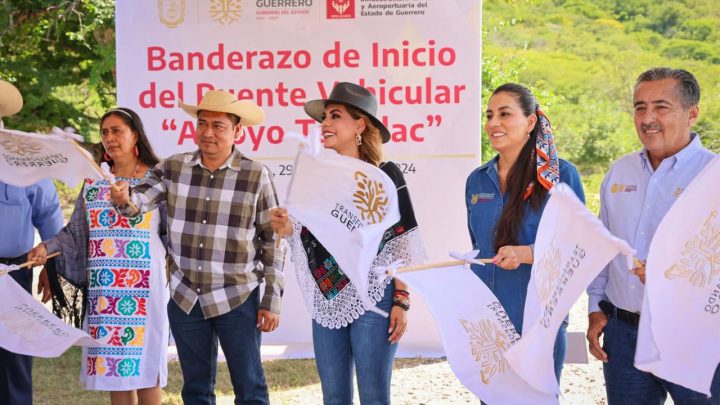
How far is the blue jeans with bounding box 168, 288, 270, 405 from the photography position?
4.18 metres

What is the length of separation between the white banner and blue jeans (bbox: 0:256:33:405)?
2335 millimetres

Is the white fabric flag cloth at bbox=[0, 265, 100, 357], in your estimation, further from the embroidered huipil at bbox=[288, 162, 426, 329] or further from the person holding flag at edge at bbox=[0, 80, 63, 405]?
the embroidered huipil at bbox=[288, 162, 426, 329]

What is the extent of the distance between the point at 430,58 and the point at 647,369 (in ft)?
13.1

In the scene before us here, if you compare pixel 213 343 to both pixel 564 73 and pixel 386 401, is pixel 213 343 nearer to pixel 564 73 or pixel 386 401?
pixel 386 401

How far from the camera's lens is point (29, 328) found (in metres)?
4.32

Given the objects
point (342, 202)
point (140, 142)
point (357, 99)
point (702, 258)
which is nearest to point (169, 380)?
point (140, 142)

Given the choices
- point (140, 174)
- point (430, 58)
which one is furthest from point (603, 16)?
point (140, 174)

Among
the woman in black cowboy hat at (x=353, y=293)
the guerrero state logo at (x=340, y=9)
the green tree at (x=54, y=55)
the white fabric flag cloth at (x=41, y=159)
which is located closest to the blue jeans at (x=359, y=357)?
the woman in black cowboy hat at (x=353, y=293)

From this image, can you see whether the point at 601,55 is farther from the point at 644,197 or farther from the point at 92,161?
the point at 644,197

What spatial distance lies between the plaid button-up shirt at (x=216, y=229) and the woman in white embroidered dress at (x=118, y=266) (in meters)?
0.34

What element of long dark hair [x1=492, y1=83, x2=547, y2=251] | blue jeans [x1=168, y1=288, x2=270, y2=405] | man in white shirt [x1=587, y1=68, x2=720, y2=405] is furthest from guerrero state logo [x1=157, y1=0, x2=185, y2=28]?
man in white shirt [x1=587, y1=68, x2=720, y2=405]

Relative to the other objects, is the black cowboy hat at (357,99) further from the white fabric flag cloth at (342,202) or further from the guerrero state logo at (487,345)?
the guerrero state logo at (487,345)

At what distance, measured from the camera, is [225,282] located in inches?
163

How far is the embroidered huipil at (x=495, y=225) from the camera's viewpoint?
3.54 m
